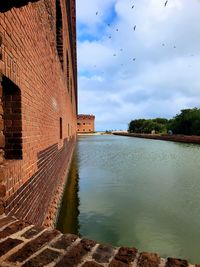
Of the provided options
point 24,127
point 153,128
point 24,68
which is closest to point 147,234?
point 24,127

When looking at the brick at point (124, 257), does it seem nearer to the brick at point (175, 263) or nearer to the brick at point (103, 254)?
the brick at point (103, 254)

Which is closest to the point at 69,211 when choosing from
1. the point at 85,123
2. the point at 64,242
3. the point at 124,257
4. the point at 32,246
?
the point at 64,242

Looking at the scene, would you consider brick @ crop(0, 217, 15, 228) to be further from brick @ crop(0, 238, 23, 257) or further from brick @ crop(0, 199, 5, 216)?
brick @ crop(0, 238, 23, 257)

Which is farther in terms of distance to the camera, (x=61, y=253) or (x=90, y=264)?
(x=61, y=253)

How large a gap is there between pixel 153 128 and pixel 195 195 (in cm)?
7404

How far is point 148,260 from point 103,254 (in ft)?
0.95

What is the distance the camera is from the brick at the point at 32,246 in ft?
6.40

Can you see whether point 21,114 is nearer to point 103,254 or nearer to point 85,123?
point 103,254

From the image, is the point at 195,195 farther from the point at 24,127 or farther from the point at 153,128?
the point at 153,128

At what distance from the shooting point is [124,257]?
2059mm

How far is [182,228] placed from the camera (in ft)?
20.7

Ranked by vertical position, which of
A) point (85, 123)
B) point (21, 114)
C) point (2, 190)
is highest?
point (85, 123)

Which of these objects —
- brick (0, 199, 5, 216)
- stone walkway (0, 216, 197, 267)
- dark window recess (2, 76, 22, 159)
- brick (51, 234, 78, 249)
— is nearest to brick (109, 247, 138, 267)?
stone walkway (0, 216, 197, 267)

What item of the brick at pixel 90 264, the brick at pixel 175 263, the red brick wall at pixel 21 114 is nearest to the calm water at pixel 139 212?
the red brick wall at pixel 21 114
